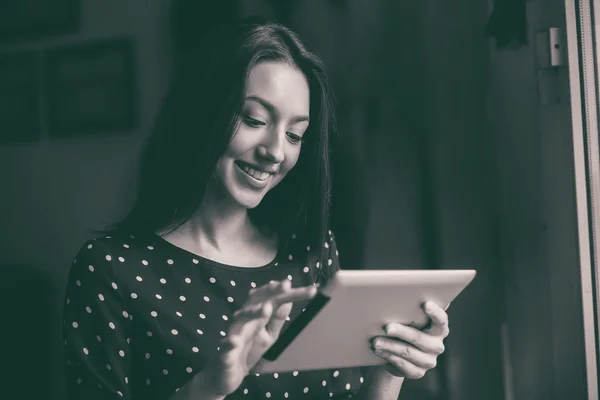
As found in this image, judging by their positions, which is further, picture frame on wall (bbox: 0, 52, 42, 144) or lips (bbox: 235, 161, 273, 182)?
picture frame on wall (bbox: 0, 52, 42, 144)

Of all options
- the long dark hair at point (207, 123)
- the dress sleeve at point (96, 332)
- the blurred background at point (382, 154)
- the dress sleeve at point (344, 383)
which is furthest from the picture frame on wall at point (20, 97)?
the dress sleeve at point (344, 383)

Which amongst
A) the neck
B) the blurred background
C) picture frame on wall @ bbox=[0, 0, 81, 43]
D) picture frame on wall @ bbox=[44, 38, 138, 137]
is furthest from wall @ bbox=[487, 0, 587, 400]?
picture frame on wall @ bbox=[0, 0, 81, 43]

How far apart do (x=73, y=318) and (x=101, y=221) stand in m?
0.76

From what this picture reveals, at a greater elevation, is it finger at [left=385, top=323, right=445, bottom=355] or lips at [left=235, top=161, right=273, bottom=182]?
lips at [left=235, top=161, right=273, bottom=182]

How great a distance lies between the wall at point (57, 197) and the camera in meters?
1.77

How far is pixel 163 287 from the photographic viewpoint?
3.69ft

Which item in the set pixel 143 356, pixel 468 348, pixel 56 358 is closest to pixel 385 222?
pixel 468 348

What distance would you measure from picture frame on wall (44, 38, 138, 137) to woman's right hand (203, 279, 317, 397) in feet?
3.48

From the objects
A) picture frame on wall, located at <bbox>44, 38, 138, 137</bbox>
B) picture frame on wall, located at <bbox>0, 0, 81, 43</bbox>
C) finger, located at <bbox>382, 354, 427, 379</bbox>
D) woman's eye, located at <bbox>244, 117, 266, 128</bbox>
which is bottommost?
finger, located at <bbox>382, 354, 427, 379</bbox>

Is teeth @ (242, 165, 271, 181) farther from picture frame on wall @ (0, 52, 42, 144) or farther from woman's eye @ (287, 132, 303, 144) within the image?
picture frame on wall @ (0, 52, 42, 144)

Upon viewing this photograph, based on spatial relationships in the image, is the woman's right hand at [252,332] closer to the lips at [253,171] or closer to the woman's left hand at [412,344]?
the woman's left hand at [412,344]

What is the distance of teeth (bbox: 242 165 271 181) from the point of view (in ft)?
3.80

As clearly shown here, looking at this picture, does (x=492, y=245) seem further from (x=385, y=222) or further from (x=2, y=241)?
(x=2, y=241)

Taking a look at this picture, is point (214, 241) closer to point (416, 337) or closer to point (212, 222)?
point (212, 222)
